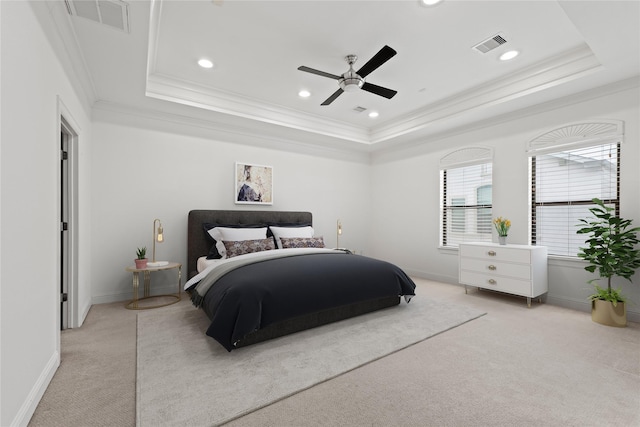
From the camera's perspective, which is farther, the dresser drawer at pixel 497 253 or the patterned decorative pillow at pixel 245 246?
the patterned decorative pillow at pixel 245 246

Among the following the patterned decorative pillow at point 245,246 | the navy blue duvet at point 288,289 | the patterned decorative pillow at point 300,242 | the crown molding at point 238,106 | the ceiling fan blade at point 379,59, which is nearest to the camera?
the navy blue duvet at point 288,289

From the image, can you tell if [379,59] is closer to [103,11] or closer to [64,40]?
[103,11]

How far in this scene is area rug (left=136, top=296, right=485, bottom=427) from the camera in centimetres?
175

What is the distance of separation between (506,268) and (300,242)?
2.79m

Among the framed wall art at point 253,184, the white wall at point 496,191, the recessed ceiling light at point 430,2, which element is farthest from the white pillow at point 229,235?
the recessed ceiling light at point 430,2

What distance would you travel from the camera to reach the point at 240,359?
2.31 metres

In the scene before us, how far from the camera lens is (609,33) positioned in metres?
Result: 2.48

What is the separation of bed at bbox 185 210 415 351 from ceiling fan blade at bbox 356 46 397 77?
202 cm

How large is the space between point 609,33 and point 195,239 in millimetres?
4940

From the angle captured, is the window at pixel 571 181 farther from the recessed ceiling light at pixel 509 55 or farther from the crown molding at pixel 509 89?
the recessed ceiling light at pixel 509 55

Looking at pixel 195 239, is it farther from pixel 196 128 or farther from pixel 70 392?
pixel 70 392

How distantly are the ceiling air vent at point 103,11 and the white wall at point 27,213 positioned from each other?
29cm

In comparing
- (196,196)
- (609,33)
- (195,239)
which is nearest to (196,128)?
(196,196)

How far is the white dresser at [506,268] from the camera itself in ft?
12.0
